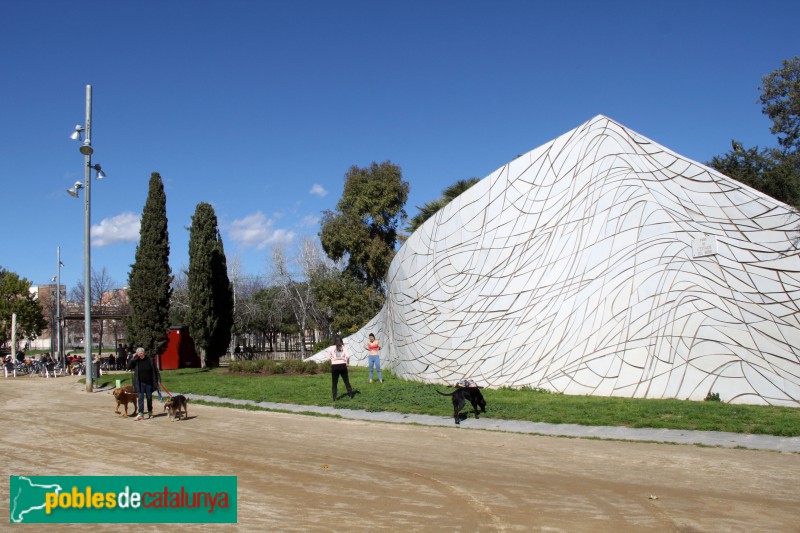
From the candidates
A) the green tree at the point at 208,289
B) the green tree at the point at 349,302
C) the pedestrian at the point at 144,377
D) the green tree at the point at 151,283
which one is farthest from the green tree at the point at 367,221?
the pedestrian at the point at 144,377

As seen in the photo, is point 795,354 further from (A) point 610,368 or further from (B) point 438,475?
(B) point 438,475

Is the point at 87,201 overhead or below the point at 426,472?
overhead

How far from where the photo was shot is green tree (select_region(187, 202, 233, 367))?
37.2 meters

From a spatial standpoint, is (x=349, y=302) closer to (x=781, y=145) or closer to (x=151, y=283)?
(x=151, y=283)

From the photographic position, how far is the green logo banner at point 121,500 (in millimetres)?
6027

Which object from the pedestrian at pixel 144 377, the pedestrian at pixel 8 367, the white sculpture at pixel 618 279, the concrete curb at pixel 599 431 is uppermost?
the white sculpture at pixel 618 279

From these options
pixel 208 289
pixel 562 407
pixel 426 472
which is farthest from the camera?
pixel 208 289

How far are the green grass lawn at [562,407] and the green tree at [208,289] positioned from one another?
1778 centimetres

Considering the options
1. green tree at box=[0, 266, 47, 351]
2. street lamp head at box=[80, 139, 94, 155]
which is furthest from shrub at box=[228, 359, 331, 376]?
green tree at box=[0, 266, 47, 351]

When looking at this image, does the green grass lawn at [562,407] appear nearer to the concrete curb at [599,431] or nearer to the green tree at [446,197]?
the concrete curb at [599,431]

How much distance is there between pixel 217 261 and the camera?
3891cm

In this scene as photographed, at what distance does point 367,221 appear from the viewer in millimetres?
43188

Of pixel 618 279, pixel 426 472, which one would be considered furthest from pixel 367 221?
pixel 426 472

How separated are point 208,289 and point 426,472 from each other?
3149 centimetres
